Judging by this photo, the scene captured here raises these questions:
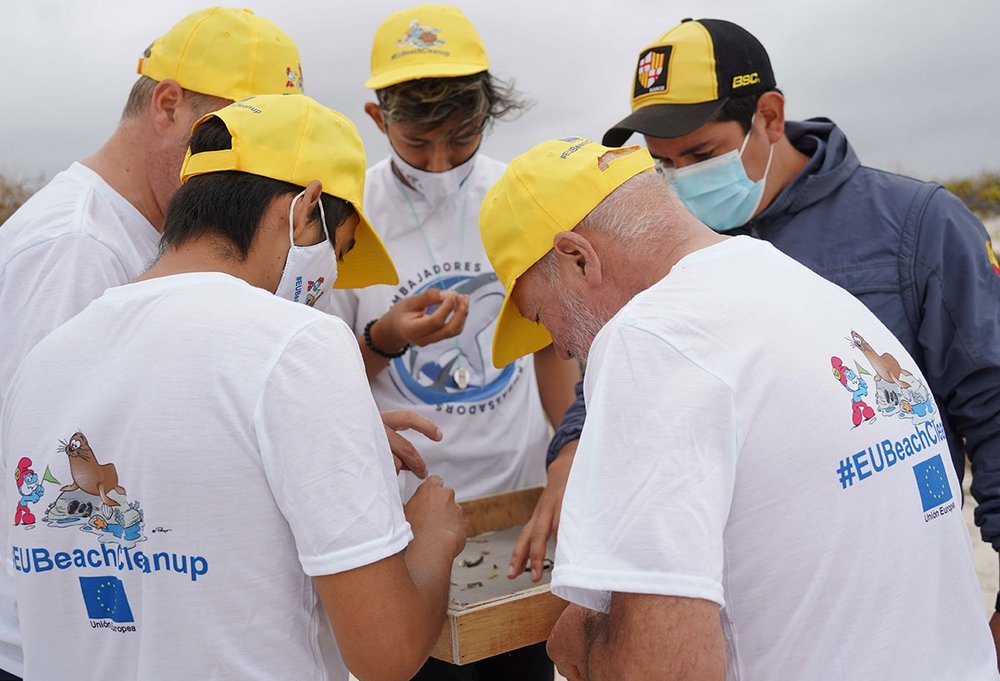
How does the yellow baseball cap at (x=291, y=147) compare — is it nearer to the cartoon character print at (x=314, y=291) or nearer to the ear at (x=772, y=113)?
the cartoon character print at (x=314, y=291)

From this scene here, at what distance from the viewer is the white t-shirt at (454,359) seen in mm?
3783

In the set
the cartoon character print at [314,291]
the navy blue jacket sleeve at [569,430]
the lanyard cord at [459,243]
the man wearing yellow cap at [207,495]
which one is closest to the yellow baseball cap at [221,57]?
the cartoon character print at [314,291]

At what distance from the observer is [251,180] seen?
7.25 feet

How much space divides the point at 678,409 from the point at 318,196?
1.06m

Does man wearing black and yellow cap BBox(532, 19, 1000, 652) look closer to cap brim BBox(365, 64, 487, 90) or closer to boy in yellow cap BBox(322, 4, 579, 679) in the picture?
boy in yellow cap BBox(322, 4, 579, 679)

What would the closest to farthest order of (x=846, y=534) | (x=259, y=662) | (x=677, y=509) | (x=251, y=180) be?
(x=677, y=509) → (x=846, y=534) → (x=259, y=662) → (x=251, y=180)

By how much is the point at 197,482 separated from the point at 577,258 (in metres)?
1.02

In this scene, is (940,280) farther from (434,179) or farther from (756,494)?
(434,179)

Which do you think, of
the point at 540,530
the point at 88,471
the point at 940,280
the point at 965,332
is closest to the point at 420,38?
the point at 540,530

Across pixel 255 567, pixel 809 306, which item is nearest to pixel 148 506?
pixel 255 567

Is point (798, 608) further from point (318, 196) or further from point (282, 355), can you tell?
point (318, 196)

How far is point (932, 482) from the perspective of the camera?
199 centimetres

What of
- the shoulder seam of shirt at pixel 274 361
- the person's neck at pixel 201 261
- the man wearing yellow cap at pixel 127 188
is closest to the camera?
the shoulder seam of shirt at pixel 274 361

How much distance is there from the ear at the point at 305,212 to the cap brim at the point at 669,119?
4.72 feet
